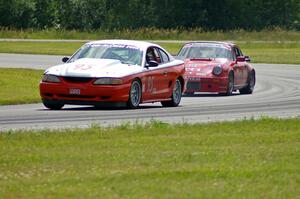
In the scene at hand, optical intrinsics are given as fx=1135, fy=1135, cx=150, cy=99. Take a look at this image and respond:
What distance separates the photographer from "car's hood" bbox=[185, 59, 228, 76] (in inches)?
1220

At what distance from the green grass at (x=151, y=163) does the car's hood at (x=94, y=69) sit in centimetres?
561

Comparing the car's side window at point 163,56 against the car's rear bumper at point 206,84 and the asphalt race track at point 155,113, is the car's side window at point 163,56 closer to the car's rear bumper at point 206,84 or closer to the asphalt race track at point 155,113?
the asphalt race track at point 155,113

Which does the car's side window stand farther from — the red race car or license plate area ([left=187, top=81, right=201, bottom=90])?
license plate area ([left=187, top=81, right=201, bottom=90])

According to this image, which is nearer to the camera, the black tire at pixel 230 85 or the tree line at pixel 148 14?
the black tire at pixel 230 85

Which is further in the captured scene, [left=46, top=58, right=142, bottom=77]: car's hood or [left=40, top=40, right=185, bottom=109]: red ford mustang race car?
[left=46, top=58, right=142, bottom=77]: car's hood

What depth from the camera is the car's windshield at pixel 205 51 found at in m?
32.2

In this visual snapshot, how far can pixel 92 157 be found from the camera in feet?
41.2

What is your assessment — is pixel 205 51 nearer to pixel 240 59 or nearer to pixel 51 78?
pixel 240 59

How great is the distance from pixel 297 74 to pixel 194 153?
3043cm

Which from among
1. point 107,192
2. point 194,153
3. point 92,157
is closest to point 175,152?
point 194,153

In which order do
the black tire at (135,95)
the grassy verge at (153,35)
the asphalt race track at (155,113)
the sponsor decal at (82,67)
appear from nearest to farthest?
1. the asphalt race track at (155,113)
2. the sponsor decal at (82,67)
3. the black tire at (135,95)
4. the grassy verge at (153,35)

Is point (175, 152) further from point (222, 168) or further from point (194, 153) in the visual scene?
point (222, 168)

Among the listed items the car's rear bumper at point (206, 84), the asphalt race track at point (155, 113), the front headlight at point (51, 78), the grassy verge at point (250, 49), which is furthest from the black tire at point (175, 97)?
the grassy verge at point (250, 49)

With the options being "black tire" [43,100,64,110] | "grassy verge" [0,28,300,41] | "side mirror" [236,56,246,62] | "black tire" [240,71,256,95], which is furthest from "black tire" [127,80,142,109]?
"grassy verge" [0,28,300,41]
